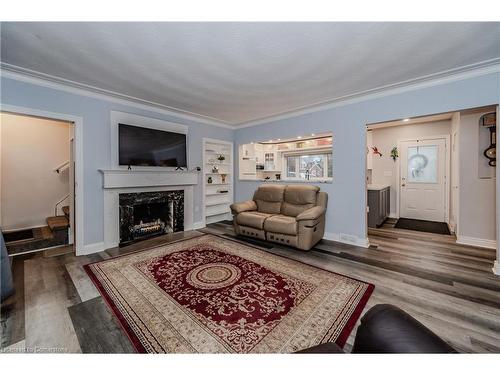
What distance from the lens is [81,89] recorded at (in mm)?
3150

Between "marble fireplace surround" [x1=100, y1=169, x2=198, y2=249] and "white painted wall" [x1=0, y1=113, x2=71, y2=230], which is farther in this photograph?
"white painted wall" [x1=0, y1=113, x2=71, y2=230]

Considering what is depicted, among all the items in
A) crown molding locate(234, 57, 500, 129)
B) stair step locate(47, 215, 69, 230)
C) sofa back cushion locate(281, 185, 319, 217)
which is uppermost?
crown molding locate(234, 57, 500, 129)

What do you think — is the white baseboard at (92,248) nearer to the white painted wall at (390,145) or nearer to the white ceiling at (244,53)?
the white ceiling at (244,53)

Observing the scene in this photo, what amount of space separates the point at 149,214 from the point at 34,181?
9.08 ft

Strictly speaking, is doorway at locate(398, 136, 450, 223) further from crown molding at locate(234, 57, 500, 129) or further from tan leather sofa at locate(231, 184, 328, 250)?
tan leather sofa at locate(231, 184, 328, 250)

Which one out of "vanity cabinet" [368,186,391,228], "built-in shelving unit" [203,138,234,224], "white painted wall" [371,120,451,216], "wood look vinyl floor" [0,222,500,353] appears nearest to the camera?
"wood look vinyl floor" [0,222,500,353]

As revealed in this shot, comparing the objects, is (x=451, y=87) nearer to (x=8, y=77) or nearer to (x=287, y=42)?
(x=287, y=42)

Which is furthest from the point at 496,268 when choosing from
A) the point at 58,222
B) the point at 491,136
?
the point at 58,222

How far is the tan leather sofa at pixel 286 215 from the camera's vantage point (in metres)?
3.25

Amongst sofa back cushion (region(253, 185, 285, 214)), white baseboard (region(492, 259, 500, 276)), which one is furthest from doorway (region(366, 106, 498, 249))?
sofa back cushion (region(253, 185, 285, 214))

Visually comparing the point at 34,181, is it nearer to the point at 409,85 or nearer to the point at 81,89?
the point at 81,89

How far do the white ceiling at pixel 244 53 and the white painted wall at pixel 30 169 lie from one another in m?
2.74

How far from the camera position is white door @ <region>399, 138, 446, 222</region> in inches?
202

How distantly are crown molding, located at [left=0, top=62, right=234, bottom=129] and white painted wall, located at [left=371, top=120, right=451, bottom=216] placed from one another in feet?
16.0
